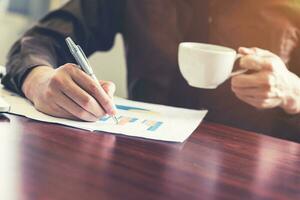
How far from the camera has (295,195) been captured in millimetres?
584

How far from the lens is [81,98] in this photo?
0.77 m

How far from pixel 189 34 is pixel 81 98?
489 millimetres

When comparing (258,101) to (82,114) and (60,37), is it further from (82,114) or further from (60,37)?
(60,37)

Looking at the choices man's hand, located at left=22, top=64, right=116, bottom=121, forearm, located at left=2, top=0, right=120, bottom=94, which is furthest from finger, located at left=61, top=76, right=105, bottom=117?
forearm, located at left=2, top=0, right=120, bottom=94

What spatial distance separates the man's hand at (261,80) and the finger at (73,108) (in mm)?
263

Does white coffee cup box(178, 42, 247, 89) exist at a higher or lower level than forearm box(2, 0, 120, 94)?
higher

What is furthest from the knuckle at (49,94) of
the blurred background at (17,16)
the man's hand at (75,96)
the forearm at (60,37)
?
the blurred background at (17,16)

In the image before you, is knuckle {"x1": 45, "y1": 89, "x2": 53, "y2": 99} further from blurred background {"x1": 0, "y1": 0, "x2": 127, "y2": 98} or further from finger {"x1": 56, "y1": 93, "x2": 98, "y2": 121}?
blurred background {"x1": 0, "y1": 0, "x2": 127, "y2": 98}

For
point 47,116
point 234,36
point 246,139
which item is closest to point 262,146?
point 246,139

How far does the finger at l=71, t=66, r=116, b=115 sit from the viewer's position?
77 centimetres

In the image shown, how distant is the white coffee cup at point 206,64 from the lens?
82 cm

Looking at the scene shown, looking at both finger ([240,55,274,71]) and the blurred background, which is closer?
finger ([240,55,274,71])

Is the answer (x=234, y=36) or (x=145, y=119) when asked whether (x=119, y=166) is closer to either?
(x=145, y=119)

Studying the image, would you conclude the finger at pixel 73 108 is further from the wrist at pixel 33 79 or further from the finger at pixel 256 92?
the finger at pixel 256 92
